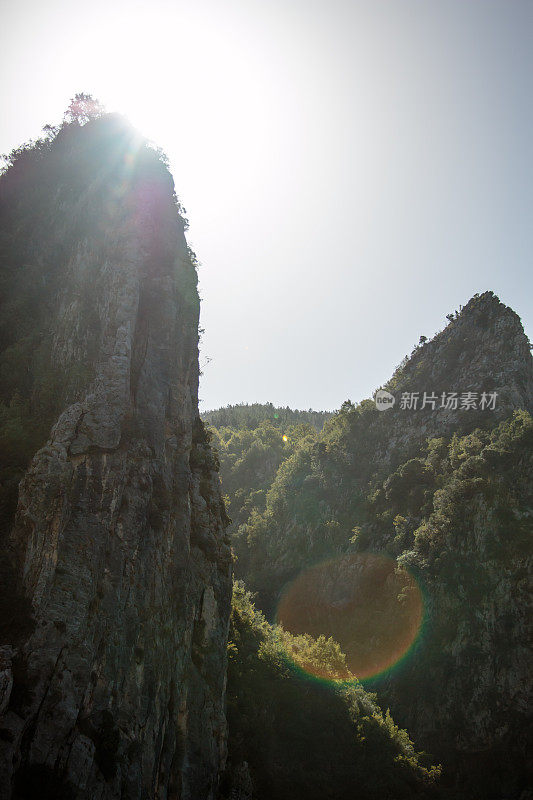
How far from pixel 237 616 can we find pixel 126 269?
84.7 ft

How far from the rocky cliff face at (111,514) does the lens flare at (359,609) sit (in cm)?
1838

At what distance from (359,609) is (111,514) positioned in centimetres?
4030

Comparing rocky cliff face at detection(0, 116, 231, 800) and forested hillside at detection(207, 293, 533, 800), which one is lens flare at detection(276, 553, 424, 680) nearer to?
forested hillside at detection(207, 293, 533, 800)

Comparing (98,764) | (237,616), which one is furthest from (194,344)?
(237,616)

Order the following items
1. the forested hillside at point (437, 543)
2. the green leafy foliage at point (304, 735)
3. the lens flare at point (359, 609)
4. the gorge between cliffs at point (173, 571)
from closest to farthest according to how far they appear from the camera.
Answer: the gorge between cliffs at point (173, 571)
the green leafy foliage at point (304, 735)
the forested hillside at point (437, 543)
the lens flare at point (359, 609)

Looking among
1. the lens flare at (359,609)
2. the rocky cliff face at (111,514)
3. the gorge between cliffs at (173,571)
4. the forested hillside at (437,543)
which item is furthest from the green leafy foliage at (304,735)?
the rocky cliff face at (111,514)

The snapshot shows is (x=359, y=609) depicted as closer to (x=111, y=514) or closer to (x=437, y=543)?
(x=437, y=543)

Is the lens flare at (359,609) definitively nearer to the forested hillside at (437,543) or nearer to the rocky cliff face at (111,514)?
the forested hillside at (437,543)

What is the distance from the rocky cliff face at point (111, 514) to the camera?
1067 centimetres

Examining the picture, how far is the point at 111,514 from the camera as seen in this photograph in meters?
13.6

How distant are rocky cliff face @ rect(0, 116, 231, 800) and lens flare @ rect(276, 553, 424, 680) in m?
18.4

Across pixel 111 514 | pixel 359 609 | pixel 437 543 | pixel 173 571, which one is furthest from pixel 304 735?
pixel 111 514

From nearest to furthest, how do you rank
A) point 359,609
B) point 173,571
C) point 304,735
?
point 173,571
point 304,735
point 359,609

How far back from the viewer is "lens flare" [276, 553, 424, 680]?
128 feet
